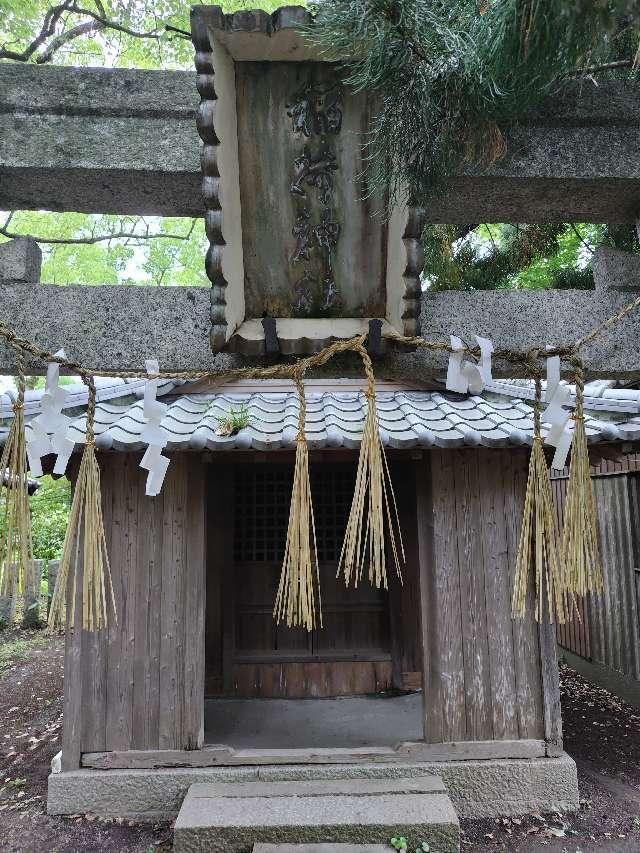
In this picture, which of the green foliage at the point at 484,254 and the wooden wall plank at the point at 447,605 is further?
the green foliage at the point at 484,254

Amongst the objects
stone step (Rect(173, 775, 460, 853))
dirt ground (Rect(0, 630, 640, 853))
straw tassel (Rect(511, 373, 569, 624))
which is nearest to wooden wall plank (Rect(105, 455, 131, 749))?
dirt ground (Rect(0, 630, 640, 853))

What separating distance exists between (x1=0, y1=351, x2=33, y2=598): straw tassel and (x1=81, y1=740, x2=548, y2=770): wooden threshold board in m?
3.06

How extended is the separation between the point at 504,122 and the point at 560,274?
3.32 meters

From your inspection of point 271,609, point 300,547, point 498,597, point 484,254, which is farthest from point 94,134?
point 271,609

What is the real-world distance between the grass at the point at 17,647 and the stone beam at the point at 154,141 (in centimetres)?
870

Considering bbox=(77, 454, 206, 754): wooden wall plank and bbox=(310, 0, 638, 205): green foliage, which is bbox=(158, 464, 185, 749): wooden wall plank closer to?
bbox=(77, 454, 206, 754): wooden wall plank

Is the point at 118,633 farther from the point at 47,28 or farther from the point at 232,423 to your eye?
the point at 47,28

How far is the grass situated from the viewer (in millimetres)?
9391

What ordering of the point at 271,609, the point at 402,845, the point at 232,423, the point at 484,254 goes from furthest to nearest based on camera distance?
the point at 271,609 < the point at 484,254 < the point at 232,423 < the point at 402,845

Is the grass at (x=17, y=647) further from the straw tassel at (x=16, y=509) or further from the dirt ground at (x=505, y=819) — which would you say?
the straw tassel at (x=16, y=509)

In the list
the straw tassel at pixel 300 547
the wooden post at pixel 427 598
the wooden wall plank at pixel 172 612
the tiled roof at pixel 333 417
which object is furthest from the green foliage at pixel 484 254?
the straw tassel at pixel 300 547

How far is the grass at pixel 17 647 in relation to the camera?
9391mm

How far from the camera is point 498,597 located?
15.5 ft

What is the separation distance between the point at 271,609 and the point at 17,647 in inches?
238
